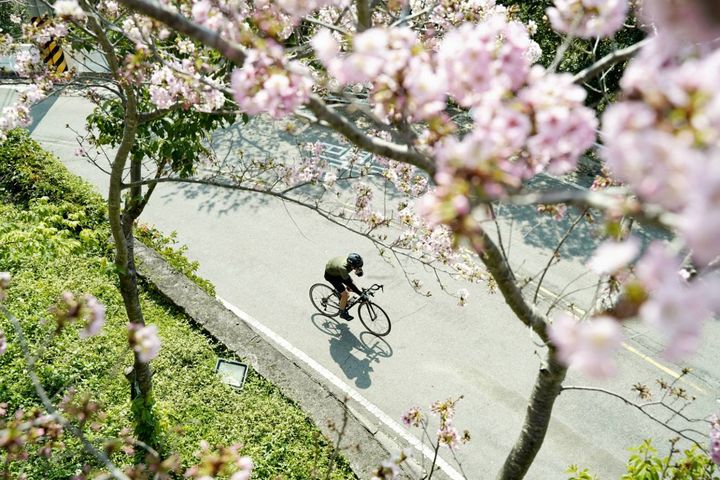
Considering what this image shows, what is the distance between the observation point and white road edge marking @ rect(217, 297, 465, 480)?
6.24m

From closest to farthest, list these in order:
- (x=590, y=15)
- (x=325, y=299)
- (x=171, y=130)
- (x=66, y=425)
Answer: (x=590, y=15)
(x=66, y=425)
(x=171, y=130)
(x=325, y=299)

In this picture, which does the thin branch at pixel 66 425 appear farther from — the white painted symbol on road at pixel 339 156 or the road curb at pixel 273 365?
the white painted symbol on road at pixel 339 156

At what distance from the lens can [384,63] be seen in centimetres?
186

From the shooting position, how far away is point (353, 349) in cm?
786

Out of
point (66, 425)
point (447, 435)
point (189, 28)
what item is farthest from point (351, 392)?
point (189, 28)

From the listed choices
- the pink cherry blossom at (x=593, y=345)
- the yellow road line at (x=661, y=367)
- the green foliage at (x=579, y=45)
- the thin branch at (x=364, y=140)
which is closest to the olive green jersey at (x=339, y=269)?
the yellow road line at (x=661, y=367)

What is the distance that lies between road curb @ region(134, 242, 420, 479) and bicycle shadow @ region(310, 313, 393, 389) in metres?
0.72

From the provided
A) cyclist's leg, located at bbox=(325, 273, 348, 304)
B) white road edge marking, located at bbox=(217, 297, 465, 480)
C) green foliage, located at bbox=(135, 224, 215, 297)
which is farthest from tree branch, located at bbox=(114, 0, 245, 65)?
green foliage, located at bbox=(135, 224, 215, 297)

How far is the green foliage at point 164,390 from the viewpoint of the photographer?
5.46 meters

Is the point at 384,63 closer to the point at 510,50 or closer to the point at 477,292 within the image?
the point at 510,50

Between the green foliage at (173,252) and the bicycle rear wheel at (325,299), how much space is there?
170 cm

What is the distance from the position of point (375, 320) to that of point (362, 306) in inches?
13.6

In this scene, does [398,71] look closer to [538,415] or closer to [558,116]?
[558,116]

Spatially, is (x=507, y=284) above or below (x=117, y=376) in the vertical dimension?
above
